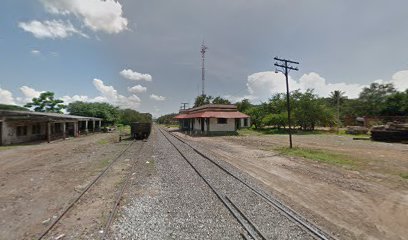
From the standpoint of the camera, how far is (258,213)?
18.6 feet

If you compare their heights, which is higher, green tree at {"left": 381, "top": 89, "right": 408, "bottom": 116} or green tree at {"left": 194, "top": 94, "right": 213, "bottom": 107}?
green tree at {"left": 194, "top": 94, "right": 213, "bottom": 107}

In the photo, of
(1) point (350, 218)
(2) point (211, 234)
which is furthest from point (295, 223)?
(2) point (211, 234)

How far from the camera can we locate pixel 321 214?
572 cm

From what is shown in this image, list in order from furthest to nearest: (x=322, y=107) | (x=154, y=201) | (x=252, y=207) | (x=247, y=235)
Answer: (x=322, y=107) → (x=154, y=201) → (x=252, y=207) → (x=247, y=235)

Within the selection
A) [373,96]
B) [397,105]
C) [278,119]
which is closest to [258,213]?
[278,119]

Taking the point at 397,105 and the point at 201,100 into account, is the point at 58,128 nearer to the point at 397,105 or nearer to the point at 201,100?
the point at 201,100

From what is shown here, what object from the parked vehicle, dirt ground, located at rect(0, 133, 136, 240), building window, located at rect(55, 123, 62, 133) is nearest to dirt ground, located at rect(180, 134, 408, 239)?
dirt ground, located at rect(0, 133, 136, 240)

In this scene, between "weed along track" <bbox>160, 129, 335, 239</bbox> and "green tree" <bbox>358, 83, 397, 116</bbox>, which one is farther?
"green tree" <bbox>358, 83, 397, 116</bbox>

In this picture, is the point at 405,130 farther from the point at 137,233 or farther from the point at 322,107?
the point at 137,233

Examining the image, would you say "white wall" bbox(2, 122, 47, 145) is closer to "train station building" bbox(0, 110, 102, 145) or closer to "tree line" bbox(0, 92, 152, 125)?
"train station building" bbox(0, 110, 102, 145)

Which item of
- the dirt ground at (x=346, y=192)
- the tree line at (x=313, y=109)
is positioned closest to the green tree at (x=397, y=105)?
the tree line at (x=313, y=109)

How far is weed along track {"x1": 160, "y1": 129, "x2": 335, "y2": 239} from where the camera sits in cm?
468

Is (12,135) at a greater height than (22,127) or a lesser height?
lesser

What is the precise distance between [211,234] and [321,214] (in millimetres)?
3016
